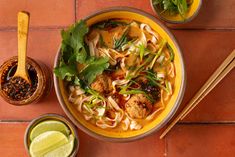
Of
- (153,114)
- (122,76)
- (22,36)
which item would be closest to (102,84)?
(122,76)

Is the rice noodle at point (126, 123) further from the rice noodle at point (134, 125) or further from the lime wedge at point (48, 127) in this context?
the lime wedge at point (48, 127)

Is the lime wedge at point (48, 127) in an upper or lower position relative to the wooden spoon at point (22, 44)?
lower

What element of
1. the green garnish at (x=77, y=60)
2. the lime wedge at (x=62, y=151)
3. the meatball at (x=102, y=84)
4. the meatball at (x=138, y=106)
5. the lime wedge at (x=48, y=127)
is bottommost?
the lime wedge at (x=62, y=151)

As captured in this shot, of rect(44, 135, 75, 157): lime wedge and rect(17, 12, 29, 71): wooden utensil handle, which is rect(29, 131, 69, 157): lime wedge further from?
rect(17, 12, 29, 71): wooden utensil handle

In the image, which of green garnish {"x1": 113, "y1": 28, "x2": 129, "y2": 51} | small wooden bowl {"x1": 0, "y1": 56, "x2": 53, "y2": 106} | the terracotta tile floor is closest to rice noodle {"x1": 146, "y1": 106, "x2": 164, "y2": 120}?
the terracotta tile floor

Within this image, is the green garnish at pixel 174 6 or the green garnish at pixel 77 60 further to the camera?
the green garnish at pixel 174 6

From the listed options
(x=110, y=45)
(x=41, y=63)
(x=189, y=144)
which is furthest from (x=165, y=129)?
(x=41, y=63)

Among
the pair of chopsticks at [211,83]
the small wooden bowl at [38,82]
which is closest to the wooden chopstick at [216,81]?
the pair of chopsticks at [211,83]

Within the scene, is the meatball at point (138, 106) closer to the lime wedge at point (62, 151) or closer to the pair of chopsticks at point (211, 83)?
the pair of chopsticks at point (211, 83)
